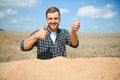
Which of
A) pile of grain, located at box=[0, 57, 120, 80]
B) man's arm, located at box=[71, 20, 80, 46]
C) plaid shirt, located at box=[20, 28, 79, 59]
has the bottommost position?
pile of grain, located at box=[0, 57, 120, 80]

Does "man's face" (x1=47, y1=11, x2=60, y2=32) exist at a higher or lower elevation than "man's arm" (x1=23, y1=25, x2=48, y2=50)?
higher

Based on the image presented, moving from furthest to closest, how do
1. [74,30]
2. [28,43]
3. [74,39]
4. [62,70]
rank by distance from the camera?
[74,39], [28,43], [74,30], [62,70]

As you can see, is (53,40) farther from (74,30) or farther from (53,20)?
(74,30)

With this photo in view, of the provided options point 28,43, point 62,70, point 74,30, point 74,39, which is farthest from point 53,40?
point 62,70

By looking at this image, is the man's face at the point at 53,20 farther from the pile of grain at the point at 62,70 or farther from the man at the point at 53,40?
the pile of grain at the point at 62,70

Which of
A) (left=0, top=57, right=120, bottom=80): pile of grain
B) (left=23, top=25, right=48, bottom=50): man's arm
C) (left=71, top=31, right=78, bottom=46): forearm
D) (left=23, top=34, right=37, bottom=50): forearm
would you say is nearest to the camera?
(left=0, top=57, right=120, bottom=80): pile of grain

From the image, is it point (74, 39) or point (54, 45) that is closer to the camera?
point (74, 39)

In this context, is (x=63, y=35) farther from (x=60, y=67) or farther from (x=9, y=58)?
(x=9, y=58)

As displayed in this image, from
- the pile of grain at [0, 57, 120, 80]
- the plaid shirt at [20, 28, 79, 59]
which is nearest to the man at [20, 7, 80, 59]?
the plaid shirt at [20, 28, 79, 59]

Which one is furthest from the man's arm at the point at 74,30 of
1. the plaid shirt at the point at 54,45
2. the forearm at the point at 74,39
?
the plaid shirt at the point at 54,45

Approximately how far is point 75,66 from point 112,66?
19cm

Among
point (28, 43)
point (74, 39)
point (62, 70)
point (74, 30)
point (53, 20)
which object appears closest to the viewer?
point (62, 70)

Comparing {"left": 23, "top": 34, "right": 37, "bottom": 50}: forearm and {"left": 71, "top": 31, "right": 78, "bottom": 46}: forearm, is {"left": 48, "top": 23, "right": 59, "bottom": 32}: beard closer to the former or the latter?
{"left": 71, "top": 31, "right": 78, "bottom": 46}: forearm

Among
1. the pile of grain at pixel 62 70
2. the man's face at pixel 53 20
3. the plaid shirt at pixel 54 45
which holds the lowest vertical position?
the pile of grain at pixel 62 70
